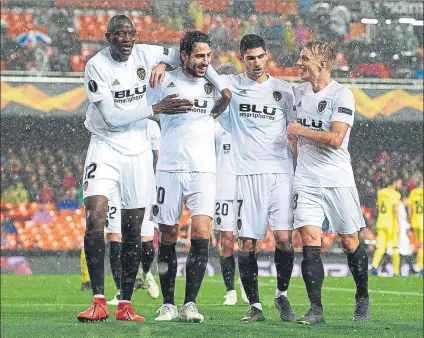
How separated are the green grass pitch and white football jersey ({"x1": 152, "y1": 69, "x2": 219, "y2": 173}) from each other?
1.08 metres

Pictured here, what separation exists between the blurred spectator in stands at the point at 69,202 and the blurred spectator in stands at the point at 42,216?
33 cm

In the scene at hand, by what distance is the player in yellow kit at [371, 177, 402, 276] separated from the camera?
57.9 feet

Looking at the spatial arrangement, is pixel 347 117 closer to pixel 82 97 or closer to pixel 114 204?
pixel 114 204

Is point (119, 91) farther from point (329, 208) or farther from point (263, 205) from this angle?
point (329, 208)

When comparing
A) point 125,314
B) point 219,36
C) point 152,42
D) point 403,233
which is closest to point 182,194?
point 125,314

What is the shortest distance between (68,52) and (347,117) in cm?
1583

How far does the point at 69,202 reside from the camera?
21234mm

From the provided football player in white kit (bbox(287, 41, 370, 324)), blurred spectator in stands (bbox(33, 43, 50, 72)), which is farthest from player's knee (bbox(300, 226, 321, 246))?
blurred spectator in stands (bbox(33, 43, 50, 72))

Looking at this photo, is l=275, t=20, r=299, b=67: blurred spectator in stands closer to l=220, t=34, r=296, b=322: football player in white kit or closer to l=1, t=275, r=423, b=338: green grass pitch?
l=1, t=275, r=423, b=338: green grass pitch

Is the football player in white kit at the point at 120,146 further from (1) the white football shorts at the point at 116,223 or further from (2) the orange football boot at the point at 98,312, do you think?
(1) the white football shorts at the point at 116,223

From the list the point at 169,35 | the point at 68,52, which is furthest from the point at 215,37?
the point at 68,52

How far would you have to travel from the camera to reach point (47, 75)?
72.4 feet

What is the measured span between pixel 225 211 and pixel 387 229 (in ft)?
25.7

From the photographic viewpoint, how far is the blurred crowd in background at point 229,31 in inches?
902
